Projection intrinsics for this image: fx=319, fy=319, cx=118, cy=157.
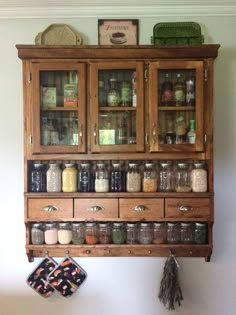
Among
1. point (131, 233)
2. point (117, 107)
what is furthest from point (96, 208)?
point (117, 107)

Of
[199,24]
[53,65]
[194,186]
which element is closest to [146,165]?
[194,186]

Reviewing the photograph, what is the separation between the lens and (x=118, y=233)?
2023 millimetres

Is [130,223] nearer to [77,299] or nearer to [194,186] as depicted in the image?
[194,186]

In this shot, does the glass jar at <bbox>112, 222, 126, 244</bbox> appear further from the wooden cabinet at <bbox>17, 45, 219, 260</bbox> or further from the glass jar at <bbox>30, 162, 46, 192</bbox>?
the glass jar at <bbox>30, 162, 46, 192</bbox>

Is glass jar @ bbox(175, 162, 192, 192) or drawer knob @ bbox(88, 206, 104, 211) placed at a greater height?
glass jar @ bbox(175, 162, 192, 192)

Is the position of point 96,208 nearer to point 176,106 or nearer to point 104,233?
point 104,233

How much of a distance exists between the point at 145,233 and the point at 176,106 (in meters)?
0.82

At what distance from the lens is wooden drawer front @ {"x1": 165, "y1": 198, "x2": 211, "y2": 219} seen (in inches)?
76.6

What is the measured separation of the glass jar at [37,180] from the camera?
6.57 ft

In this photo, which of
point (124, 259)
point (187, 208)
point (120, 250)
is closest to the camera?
point (187, 208)

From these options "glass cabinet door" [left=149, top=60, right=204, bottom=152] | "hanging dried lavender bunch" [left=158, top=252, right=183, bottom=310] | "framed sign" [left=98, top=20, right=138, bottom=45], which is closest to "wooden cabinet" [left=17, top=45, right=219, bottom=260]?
"glass cabinet door" [left=149, top=60, right=204, bottom=152]

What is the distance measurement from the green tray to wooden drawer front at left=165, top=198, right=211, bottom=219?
1004mm

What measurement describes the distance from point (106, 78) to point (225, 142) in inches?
35.3

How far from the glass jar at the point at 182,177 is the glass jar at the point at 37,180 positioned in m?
0.84
